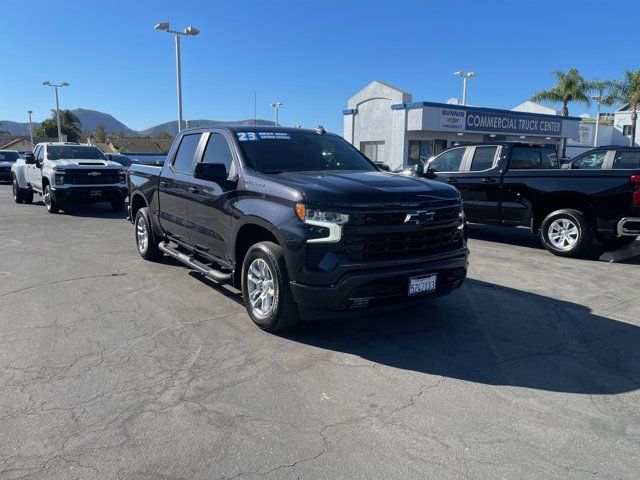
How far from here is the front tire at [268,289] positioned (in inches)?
173

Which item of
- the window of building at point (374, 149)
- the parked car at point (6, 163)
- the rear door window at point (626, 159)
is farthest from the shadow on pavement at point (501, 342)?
the parked car at point (6, 163)

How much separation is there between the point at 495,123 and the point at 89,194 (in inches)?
955

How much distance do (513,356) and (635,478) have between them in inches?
63.8

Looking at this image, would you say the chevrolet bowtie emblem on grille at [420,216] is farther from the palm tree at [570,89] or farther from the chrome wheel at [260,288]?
the palm tree at [570,89]

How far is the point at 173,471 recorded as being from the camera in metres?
2.76

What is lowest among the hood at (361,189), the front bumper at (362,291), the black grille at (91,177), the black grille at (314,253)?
the front bumper at (362,291)

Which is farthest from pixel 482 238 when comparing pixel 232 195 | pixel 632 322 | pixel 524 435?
pixel 524 435

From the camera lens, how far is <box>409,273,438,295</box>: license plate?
437 centimetres

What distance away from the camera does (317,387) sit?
3.74 m

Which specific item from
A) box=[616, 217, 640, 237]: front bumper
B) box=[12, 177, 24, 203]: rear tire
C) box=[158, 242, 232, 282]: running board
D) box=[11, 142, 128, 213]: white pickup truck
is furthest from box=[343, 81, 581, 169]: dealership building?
box=[158, 242, 232, 282]: running board

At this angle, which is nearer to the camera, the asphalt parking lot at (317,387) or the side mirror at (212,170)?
the asphalt parking lot at (317,387)

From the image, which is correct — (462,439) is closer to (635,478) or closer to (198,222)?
(635,478)

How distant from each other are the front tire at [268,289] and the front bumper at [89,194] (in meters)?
10.5

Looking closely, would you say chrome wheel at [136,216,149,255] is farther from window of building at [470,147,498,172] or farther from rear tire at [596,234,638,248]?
rear tire at [596,234,638,248]
